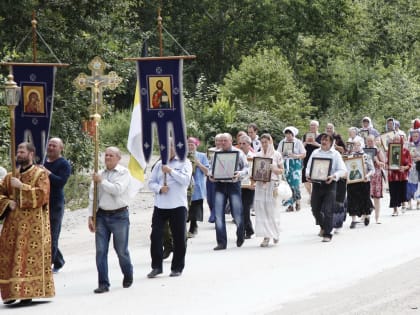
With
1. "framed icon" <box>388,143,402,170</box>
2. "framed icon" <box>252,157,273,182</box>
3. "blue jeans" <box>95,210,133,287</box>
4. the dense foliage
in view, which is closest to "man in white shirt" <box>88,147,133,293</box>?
"blue jeans" <box>95,210,133,287</box>

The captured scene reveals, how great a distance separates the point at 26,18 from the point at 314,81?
27.9 meters

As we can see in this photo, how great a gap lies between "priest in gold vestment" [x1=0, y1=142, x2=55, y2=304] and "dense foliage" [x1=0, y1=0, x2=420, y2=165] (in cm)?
Answer: 1486

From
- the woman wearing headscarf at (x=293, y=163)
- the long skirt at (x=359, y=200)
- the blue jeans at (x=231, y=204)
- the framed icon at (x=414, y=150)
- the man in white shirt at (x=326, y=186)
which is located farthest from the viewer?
the framed icon at (x=414, y=150)

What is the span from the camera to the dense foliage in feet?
119

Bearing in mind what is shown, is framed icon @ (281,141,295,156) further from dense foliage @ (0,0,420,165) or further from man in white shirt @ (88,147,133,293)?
man in white shirt @ (88,147,133,293)

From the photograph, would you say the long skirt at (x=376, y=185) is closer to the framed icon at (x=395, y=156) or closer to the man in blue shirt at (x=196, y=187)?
the framed icon at (x=395, y=156)

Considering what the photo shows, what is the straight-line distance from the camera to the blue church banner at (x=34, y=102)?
1523cm

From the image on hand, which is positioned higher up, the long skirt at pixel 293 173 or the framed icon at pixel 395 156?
the framed icon at pixel 395 156

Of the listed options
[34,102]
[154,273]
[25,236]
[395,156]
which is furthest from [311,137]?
[25,236]

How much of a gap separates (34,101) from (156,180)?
2.02 metres

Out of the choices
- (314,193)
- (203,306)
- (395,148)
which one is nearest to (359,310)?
(203,306)

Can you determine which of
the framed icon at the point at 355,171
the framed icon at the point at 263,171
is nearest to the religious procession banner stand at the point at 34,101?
the framed icon at the point at 263,171

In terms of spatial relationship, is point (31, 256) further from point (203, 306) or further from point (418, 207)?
point (418, 207)

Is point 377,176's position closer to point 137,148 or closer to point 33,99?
point 137,148
